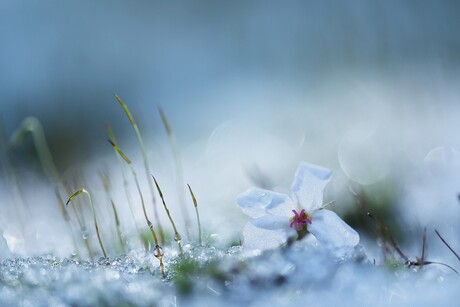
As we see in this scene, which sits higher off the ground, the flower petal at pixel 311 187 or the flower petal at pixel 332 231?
the flower petal at pixel 311 187

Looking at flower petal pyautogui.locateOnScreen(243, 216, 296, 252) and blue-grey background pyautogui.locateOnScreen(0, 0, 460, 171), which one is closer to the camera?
flower petal pyautogui.locateOnScreen(243, 216, 296, 252)

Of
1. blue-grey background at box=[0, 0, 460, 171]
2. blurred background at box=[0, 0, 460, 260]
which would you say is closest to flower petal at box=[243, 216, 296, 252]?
blurred background at box=[0, 0, 460, 260]

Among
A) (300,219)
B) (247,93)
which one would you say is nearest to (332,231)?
(300,219)

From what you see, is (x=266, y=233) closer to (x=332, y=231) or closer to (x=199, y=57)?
(x=332, y=231)

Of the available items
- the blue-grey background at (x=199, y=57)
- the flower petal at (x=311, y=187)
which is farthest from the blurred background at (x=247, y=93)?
the flower petal at (x=311, y=187)

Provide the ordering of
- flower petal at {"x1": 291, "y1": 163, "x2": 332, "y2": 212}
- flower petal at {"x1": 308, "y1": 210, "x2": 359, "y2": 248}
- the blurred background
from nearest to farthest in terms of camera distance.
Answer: flower petal at {"x1": 308, "y1": 210, "x2": 359, "y2": 248}, flower petal at {"x1": 291, "y1": 163, "x2": 332, "y2": 212}, the blurred background

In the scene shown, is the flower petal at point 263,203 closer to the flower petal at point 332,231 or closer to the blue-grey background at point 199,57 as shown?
the flower petal at point 332,231

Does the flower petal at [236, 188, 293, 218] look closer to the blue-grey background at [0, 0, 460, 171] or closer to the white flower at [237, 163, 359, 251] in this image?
the white flower at [237, 163, 359, 251]

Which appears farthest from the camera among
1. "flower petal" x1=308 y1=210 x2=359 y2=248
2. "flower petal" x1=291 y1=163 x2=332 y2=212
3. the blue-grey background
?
the blue-grey background
